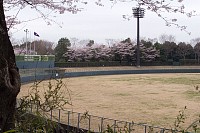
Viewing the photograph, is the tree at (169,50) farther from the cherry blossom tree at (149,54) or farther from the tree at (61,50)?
the tree at (61,50)

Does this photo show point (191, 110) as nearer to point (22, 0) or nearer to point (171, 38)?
point (22, 0)

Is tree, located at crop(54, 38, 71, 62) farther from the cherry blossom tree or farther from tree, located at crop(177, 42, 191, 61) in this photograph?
tree, located at crop(177, 42, 191, 61)

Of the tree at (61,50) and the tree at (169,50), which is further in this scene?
the tree at (169,50)

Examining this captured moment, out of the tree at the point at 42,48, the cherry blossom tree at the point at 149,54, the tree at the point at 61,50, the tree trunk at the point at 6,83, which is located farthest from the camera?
the tree at the point at 42,48

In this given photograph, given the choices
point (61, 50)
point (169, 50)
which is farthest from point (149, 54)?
point (61, 50)

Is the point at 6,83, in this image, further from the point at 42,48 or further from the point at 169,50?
the point at 42,48

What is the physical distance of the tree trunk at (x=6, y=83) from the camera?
7.06ft

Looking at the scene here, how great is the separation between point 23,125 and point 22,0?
1.33 m

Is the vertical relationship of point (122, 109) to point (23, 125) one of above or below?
below

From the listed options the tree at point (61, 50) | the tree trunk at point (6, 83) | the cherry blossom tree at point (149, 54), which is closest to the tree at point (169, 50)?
the cherry blossom tree at point (149, 54)

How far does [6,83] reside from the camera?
7.06 ft

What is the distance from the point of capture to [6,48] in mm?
2246

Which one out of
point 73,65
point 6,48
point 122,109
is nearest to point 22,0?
point 6,48

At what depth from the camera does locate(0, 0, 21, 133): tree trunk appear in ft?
7.06
